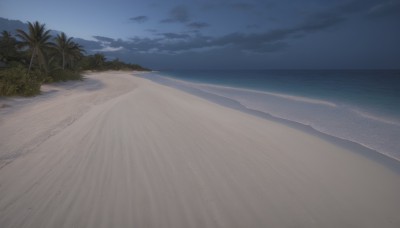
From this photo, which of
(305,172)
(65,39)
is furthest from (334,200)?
(65,39)

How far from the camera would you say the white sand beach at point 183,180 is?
3.20 m

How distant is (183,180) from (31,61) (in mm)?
28540

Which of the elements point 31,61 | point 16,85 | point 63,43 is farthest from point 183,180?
point 63,43

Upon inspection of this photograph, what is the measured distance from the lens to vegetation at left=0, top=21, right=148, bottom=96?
42.7 ft

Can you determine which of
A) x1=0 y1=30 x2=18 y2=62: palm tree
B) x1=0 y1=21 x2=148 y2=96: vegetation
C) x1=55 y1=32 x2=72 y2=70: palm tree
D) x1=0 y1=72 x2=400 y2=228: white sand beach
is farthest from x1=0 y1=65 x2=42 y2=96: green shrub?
x1=55 y1=32 x2=72 y2=70: palm tree

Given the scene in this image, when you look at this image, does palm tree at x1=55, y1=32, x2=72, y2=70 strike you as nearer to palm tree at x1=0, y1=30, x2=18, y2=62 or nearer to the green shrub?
palm tree at x1=0, y1=30, x2=18, y2=62

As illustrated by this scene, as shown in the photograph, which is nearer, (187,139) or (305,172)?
(305,172)

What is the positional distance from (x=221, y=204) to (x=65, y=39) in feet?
154

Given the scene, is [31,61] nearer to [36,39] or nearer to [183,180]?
[36,39]

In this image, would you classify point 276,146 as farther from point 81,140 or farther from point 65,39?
point 65,39

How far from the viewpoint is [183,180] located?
13.6 ft

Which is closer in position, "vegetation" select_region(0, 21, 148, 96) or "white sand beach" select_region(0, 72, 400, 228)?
"white sand beach" select_region(0, 72, 400, 228)

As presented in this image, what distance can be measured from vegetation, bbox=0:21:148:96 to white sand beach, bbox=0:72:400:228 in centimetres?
758

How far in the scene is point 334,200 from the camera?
372cm
